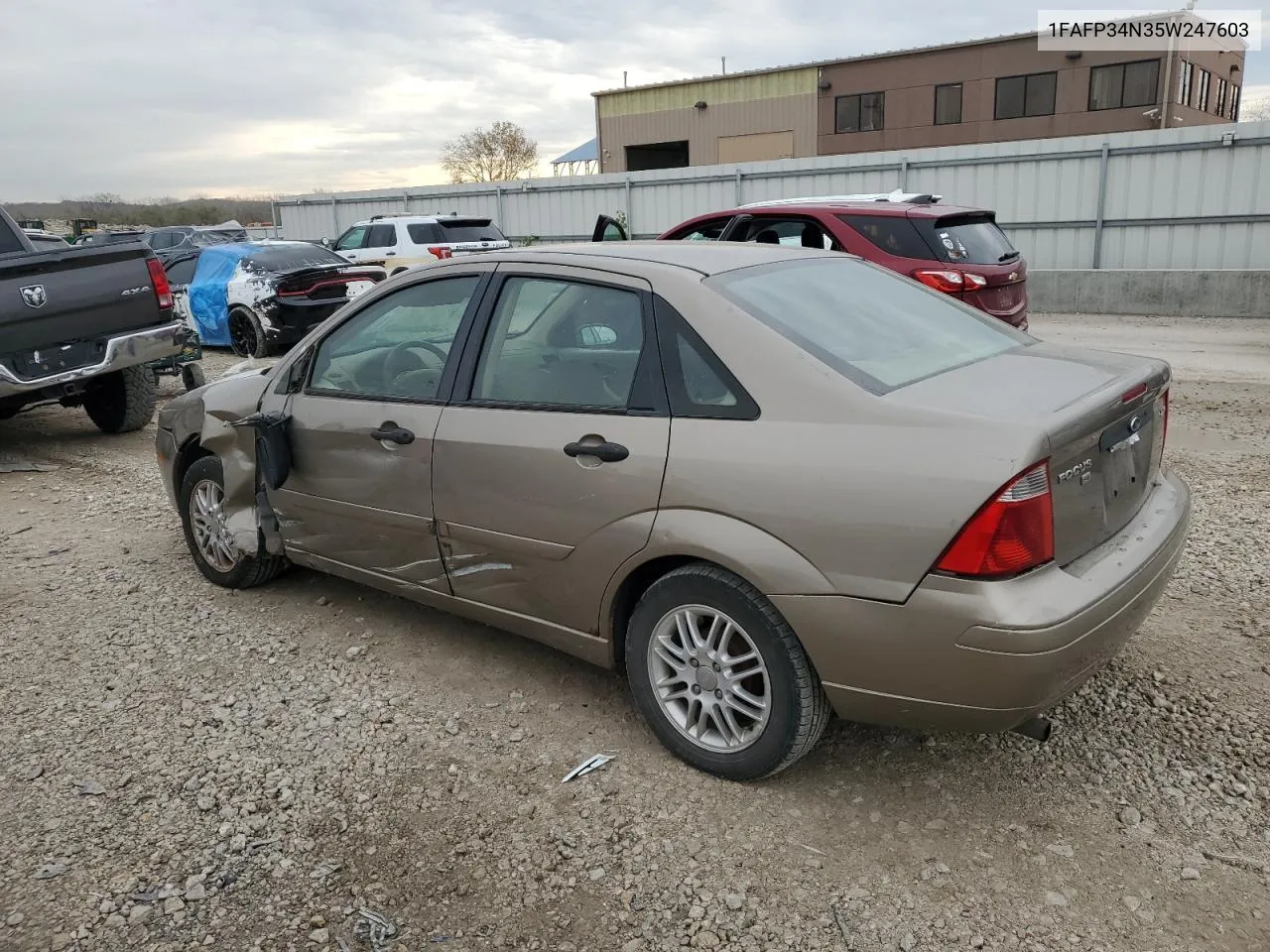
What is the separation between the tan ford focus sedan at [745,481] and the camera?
256 centimetres

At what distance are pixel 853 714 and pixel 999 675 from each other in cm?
45

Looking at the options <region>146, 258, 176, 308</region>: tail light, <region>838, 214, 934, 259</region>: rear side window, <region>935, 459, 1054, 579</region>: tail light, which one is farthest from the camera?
<region>146, 258, 176, 308</region>: tail light

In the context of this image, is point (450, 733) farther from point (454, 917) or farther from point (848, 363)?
point (848, 363)

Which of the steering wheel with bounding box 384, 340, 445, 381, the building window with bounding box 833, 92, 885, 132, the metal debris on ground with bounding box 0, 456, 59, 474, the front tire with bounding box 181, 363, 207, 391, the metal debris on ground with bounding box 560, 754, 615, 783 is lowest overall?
the metal debris on ground with bounding box 560, 754, 615, 783

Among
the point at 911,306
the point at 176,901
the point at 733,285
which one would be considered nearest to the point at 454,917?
the point at 176,901

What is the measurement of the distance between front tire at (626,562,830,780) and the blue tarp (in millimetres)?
11123

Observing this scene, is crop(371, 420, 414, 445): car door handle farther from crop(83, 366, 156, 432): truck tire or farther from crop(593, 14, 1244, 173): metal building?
crop(593, 14, 1244, 173): metal building

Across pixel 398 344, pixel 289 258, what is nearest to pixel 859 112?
pixel 289 258

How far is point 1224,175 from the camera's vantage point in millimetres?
15055

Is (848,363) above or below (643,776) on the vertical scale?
above

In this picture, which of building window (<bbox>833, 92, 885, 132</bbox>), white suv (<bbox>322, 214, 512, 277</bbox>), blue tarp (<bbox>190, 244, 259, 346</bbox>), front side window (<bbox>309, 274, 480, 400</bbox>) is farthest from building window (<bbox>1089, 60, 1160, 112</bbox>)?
front side window (<bbox>309, 274, 480, 400</bbox>)

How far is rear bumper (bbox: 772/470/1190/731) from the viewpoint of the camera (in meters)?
2.50

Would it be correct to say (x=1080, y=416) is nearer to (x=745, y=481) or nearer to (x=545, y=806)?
(x=745, y=481)

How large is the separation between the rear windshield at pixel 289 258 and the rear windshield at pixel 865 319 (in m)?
9.91
